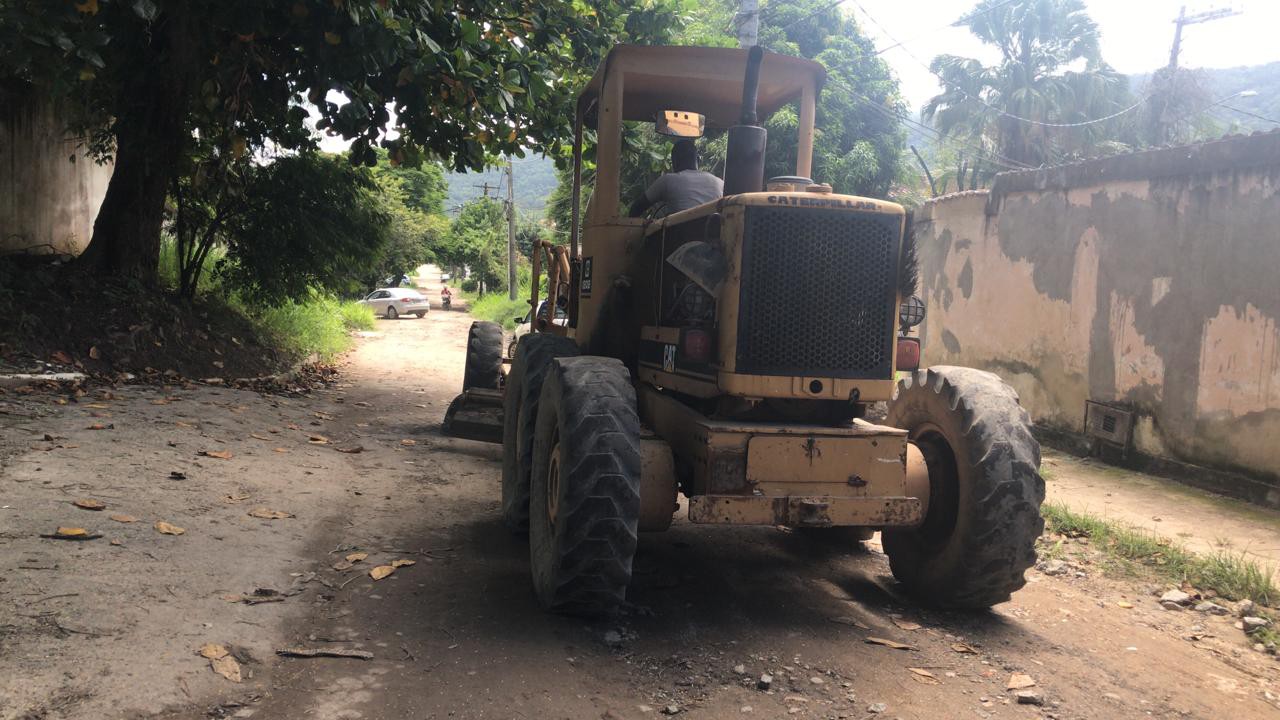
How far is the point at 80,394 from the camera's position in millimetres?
8125

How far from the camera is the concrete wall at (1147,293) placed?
7.84m

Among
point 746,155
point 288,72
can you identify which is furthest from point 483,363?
point 746,155

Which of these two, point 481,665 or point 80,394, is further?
point 80,394

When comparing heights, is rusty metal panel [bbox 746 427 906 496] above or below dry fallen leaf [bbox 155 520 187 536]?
above

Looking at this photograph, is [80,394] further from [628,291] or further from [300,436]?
[628,291]

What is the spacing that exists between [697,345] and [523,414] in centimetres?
129

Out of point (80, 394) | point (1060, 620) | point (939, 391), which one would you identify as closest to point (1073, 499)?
point (1060, 620)

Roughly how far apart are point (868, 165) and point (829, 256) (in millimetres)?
18517

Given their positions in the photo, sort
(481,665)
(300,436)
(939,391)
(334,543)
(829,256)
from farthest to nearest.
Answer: (300,436) → (334,543) → (939,391) → (829,256) → (481,665)

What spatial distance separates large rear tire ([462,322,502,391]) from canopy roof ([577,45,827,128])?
3907 mm

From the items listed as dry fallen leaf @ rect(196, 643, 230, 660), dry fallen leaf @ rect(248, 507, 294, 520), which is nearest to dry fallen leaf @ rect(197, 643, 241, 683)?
dry fallen leaf @ rect(196, 643, 230, 660)

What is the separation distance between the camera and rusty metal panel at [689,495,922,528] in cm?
413

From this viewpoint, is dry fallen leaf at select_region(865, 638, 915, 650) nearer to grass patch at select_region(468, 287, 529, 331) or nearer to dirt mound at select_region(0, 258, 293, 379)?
dirt mound at select_region(0, 258, 293, 379)

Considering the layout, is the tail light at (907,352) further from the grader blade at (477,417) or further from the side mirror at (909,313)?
the grader blade at (477,417)
